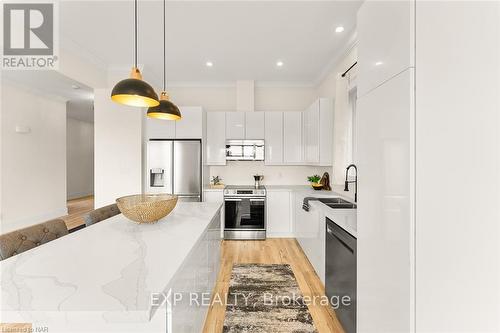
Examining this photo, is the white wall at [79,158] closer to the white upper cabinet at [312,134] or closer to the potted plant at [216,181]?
the potted plant at [216,181]

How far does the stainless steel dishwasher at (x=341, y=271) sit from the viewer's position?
65.2 inches

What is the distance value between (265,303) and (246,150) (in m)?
2.64

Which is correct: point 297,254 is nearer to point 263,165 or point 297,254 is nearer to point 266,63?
point 263,165

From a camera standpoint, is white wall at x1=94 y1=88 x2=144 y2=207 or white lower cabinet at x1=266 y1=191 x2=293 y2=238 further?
white lower cabinet at x1=266 y1=191 x2=293 y2=238

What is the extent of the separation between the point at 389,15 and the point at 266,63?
2794mm

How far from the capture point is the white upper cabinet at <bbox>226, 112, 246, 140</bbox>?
428 centimetres

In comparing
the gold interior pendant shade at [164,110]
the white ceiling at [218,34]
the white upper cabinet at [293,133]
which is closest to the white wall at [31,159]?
the white ceiling at [218,34]

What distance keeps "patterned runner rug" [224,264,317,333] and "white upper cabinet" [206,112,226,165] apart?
2055 mm

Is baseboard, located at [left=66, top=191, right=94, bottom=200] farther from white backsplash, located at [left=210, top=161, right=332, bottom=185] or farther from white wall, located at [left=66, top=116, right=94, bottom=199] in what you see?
white backsplash, located at [left=210, top=161, right=332, bottom=185]

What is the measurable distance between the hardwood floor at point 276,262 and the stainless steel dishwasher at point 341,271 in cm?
14
